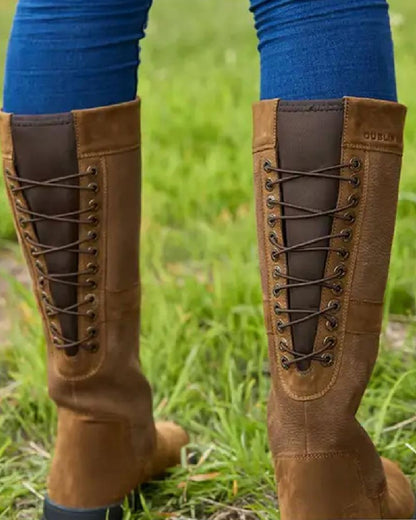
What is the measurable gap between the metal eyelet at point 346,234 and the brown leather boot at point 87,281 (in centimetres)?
38

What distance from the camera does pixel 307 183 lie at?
1.31 metres

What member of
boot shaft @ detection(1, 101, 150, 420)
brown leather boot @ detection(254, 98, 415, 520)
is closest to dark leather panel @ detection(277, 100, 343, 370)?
brown leather boot @ detection(254, 98, 415, 520)

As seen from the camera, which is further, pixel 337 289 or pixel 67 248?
pixel 67 248

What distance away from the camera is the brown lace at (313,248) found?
4.27 feet

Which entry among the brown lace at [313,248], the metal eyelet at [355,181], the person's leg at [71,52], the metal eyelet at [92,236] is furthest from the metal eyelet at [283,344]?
the person's leg at [71,52]

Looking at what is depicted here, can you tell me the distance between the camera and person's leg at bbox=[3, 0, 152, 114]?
1.42m

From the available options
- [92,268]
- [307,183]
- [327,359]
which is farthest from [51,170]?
[327,359]

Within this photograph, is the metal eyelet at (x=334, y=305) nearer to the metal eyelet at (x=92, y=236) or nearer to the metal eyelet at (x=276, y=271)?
the metal eyelet at (x=276, y=271)

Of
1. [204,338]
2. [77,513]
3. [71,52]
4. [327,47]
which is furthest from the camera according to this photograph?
[204,338]

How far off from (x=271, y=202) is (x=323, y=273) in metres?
0.12

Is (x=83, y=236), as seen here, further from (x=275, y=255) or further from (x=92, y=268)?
(x=275, y=255)

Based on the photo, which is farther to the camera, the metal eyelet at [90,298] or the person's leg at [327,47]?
the metal eyelet at [90,298]

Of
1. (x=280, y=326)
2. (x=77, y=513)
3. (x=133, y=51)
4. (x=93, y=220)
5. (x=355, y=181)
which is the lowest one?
(x=77, y=513)

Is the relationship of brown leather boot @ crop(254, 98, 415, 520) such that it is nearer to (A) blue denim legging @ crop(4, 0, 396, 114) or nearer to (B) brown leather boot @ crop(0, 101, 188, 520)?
(A) blue denim legging @ crop(4, 0, 396, 114)
